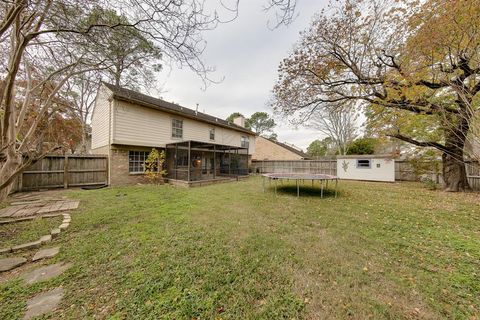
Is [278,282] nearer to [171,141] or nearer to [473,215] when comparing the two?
[473,215]

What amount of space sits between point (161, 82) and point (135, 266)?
5173mm

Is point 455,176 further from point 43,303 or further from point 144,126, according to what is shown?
point 144,126

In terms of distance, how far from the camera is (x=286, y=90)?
8.32m

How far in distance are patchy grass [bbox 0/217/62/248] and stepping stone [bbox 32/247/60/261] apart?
0.69m

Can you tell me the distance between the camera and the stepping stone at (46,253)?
2.88 meters

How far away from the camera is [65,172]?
881 cm

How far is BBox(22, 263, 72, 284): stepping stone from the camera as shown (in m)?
2.38

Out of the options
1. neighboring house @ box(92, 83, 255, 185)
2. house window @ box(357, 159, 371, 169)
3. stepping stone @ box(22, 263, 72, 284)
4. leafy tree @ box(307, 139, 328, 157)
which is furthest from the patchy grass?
leafy tree @ box(307, 139, 328, 157)

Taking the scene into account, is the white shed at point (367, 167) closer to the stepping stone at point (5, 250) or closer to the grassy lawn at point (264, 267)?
the grassy lawn at point (264, 267)

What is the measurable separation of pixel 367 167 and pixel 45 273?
17383mm

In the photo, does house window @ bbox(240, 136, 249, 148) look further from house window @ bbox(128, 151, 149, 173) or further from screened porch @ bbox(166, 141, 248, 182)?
house window @ bbox(128, 151, 149, 173)

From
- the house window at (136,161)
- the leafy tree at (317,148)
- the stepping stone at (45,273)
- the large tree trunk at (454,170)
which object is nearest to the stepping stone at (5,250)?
the stepping stone at (45,273)

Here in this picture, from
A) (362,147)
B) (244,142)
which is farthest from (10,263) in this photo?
(362,147)

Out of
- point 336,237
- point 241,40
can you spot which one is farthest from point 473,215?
point 241,40
